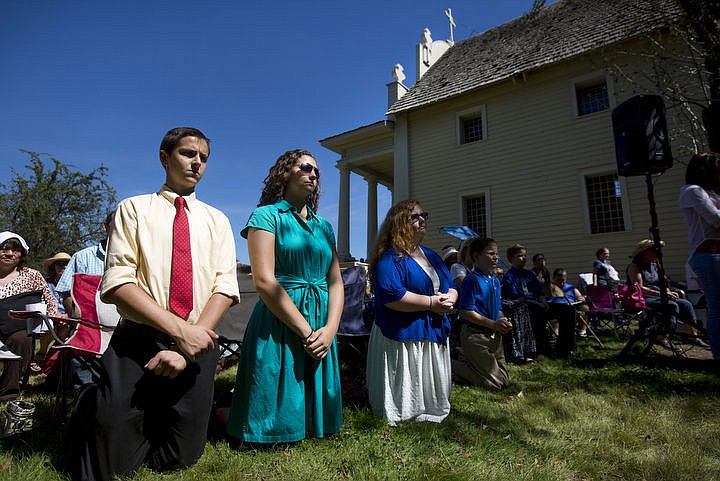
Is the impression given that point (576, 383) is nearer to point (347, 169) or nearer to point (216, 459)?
point (216, 459)

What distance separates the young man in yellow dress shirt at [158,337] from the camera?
6.46 ft

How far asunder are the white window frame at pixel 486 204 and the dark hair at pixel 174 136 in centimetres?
1244

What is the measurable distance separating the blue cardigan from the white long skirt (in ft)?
0.29

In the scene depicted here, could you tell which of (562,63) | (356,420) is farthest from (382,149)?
(356,420)

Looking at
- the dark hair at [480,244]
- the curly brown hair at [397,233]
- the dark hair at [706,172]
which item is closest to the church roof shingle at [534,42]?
the dark hair at [706,172]

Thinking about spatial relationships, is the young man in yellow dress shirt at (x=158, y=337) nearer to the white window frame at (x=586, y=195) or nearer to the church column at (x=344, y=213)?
the white window frame at (x=586, y=195)

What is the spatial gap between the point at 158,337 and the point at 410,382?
79.6 inches

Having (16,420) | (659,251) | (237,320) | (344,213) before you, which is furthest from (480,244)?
(344,213)

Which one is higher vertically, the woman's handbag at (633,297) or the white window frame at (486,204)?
the white window frame at (486,204)

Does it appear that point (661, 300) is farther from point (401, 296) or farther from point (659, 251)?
point (401, 296)

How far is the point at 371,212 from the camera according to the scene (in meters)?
19.5

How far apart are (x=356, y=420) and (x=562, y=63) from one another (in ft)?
44.5

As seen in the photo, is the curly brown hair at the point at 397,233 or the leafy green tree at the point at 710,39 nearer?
the curly brown hair at the point at 397,233

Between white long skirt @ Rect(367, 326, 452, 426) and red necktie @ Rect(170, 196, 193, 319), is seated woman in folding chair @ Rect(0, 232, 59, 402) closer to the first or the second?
red necktie @ Rect(170, 196, 193, 319)
